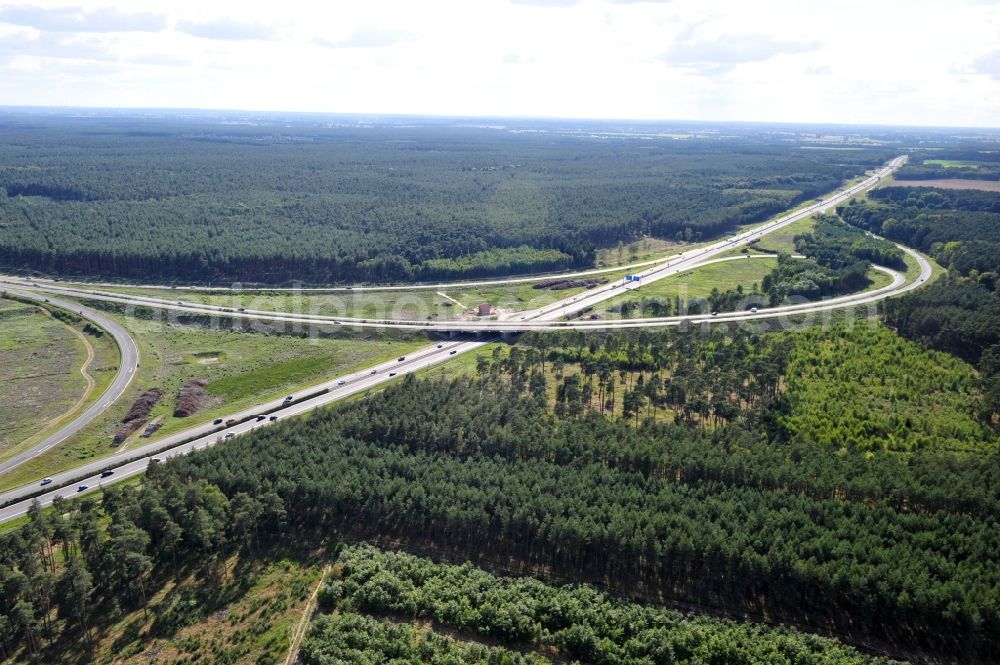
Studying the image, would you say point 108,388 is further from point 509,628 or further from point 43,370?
point 509,628

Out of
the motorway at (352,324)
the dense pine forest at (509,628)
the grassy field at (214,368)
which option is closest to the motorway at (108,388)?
the grassy field at (214,368)

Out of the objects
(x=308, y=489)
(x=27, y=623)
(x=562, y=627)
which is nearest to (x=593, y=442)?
(x=562, y=627)

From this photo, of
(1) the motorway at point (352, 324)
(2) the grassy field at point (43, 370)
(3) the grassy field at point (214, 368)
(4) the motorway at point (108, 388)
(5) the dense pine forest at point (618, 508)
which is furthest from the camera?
(2) the grassy field at point (43, 370)

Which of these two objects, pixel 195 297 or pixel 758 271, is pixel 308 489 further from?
pixel 758 271

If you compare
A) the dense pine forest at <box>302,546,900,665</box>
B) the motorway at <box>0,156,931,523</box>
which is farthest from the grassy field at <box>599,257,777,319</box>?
the dense pine forest at <box>302,546,900,665</box>

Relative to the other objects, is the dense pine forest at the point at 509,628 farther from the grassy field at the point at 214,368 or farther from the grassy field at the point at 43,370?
the grassy field at the point at 43,370

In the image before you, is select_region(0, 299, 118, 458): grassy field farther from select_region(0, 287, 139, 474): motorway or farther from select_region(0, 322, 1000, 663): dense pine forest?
select_region(0, 322, 1000, 663): dense pine forest

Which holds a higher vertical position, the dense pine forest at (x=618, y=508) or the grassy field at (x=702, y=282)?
the grassy field at (x=702, y=282)
